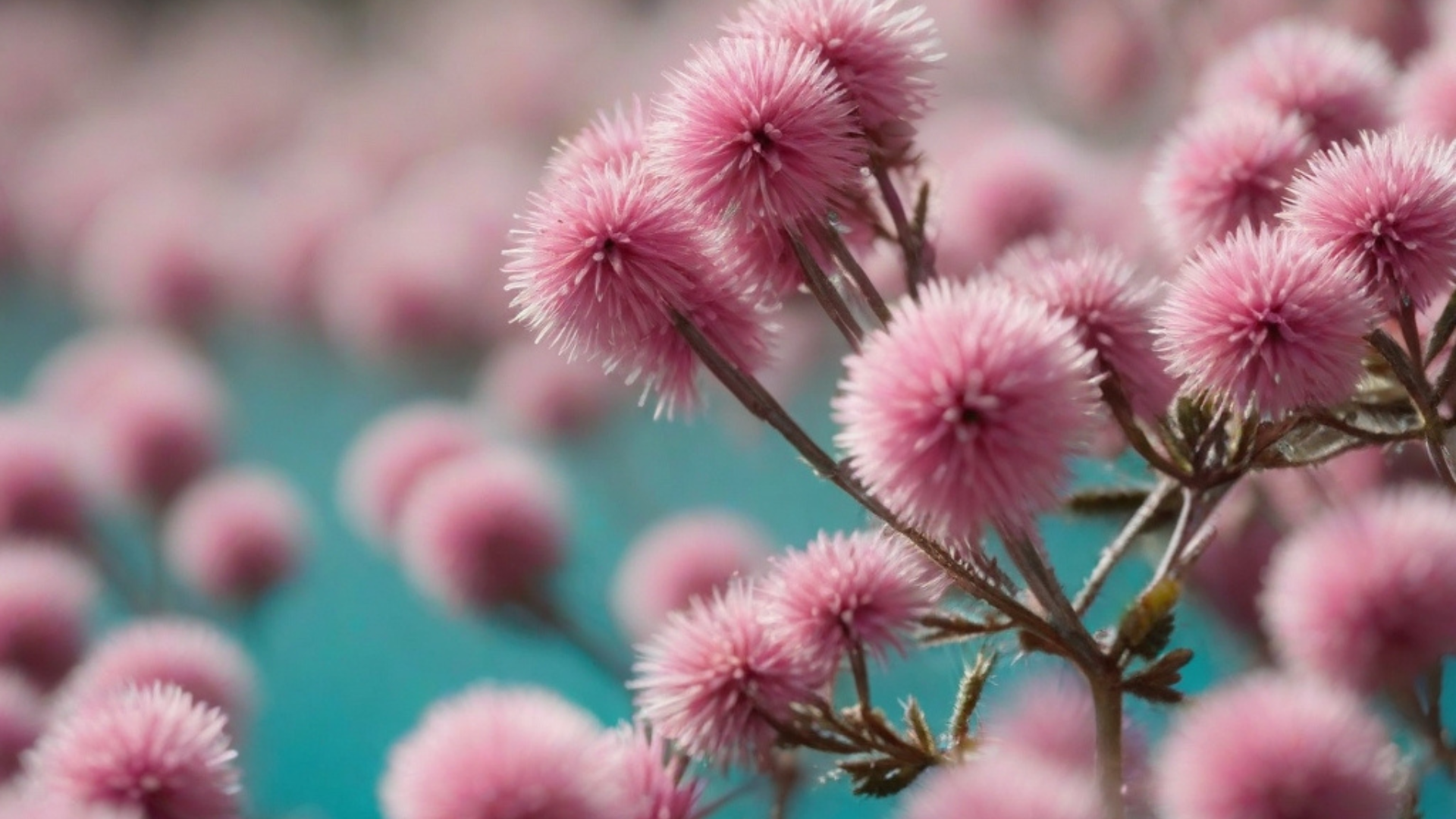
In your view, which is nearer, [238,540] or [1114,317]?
[1114,317]

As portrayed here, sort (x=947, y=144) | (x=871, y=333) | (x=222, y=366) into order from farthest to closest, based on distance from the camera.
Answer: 1. (x=222, y=366)
2. (x=947, y=144)
3. (x=871, y=333)

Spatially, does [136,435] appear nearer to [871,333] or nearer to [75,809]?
[75,809]

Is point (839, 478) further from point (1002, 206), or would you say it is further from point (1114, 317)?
point (1002, 206)

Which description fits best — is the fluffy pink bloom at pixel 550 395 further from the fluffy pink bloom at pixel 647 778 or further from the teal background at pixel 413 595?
the fluffy pink bloom at pixel 647 778

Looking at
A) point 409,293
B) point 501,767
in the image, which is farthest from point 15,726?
point 409,293

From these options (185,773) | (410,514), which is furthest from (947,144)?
(185,773)
